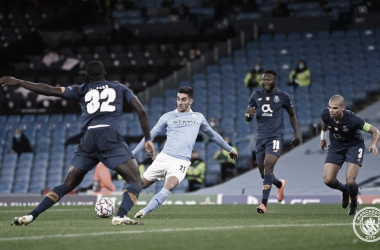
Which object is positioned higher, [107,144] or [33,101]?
[33,101]

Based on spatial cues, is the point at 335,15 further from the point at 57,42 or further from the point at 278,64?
the point at 57,42

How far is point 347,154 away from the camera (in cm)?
1366

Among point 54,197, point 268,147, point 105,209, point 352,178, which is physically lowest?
point 105,209

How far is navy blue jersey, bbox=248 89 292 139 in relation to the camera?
14.6 meters

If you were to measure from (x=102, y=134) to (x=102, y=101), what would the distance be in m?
0.45

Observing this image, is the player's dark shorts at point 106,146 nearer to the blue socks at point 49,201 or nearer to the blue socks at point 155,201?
the blue socks at point 49,201

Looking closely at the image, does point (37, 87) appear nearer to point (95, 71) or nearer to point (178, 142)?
point (95, 71)

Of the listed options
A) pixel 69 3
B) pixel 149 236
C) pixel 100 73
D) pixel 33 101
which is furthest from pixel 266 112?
pixel 69 3

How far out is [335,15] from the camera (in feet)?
104

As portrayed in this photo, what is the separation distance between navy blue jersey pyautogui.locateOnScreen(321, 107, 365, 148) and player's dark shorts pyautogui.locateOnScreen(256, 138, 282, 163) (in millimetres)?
1106

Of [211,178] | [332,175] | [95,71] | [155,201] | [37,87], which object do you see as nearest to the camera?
[37,87]

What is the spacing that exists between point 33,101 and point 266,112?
55.9 feet

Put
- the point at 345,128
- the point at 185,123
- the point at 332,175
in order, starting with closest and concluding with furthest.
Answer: the point at 185,123
the point at 345,128
the point at 332,175

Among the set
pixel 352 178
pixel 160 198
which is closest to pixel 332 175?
pixel 352 178
